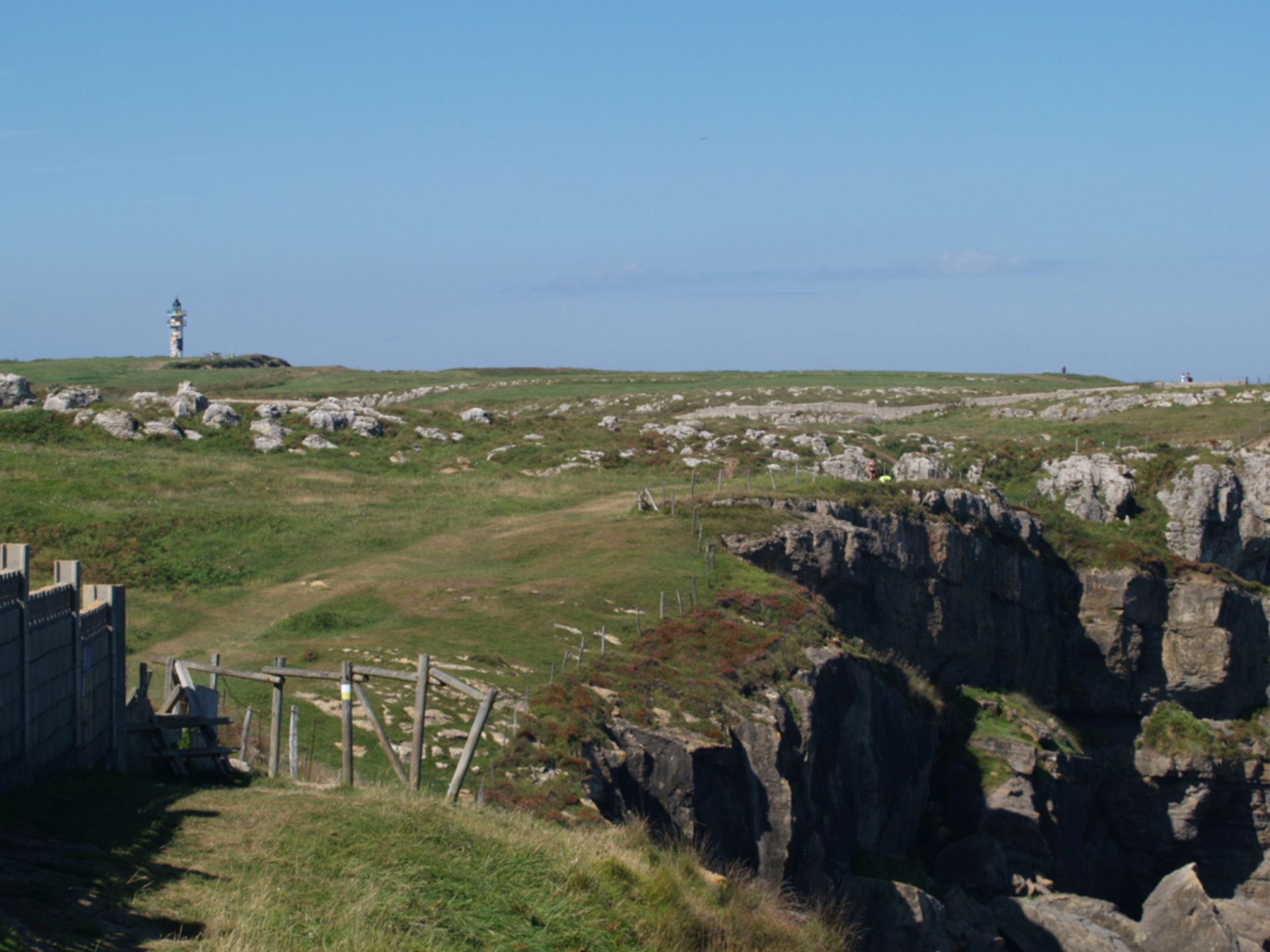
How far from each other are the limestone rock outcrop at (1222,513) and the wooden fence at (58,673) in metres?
61.7

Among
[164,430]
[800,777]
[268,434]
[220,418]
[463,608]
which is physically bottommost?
[800,777]

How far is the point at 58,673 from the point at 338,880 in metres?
7.27

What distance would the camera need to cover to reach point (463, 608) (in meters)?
36.9

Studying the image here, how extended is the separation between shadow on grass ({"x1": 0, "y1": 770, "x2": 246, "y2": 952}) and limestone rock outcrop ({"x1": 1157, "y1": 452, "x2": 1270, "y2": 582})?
63.7m

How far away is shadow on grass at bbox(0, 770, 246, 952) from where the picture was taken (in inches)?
429

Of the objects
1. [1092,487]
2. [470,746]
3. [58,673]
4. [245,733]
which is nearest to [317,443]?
[1092,487]

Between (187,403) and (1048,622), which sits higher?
(187,403)

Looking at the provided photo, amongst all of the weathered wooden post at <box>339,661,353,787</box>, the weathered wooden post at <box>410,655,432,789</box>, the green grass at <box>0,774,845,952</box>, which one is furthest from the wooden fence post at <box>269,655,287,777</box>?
the weathered wooden post at <box>410,655,432,789</box>

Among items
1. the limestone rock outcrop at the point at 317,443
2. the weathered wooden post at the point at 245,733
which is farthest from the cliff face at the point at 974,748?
the limestone rock outcrop at the point at 317,443

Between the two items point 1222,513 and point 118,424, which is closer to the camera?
point 118,424

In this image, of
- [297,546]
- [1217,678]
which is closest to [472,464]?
[297,546]

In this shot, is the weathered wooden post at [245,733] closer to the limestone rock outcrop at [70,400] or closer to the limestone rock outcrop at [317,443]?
the limestone rock outcrop at [317,443]

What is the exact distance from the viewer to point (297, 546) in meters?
48.3

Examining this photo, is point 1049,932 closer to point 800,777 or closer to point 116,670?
point 800,777
